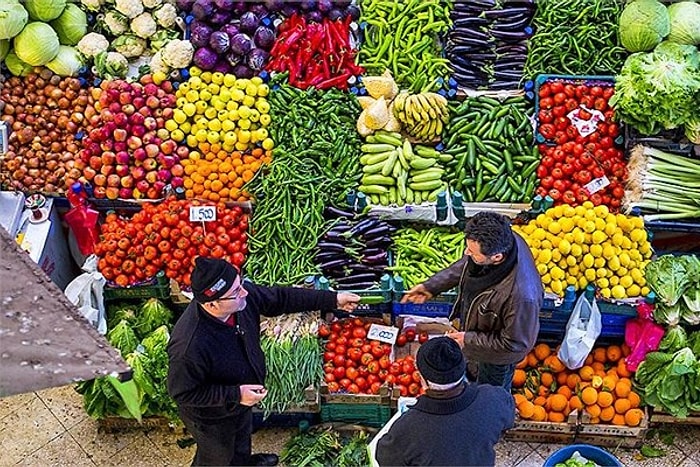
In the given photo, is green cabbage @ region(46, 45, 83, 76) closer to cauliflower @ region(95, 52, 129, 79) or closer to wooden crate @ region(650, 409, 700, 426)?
cauliflower @ region(95, 52, 129, 79)

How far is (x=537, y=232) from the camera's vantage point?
459 cm

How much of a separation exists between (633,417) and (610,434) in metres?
A: 0.17

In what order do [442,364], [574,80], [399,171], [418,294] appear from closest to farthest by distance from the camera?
[442,364] → [418,294] → [399,171] → [574,80]

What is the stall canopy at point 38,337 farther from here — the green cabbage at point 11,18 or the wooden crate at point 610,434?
the green cabbage at point 11,18

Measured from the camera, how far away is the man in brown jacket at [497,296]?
11.8 ft

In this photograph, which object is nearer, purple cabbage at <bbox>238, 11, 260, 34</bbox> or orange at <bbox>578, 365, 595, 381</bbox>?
orange at <bbox>578, 365, 595, 381</bbox>

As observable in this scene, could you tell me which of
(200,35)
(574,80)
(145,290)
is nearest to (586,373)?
(574,80)

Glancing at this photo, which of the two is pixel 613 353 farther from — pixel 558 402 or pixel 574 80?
pixel 574 80

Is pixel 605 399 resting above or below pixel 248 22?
below

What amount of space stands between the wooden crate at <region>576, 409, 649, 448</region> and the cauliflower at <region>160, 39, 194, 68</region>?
3376 millimetres

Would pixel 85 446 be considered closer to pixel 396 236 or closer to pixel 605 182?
pixel 396 236

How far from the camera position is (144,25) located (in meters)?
5.69

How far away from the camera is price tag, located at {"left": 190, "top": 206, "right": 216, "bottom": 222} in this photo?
4.90 m

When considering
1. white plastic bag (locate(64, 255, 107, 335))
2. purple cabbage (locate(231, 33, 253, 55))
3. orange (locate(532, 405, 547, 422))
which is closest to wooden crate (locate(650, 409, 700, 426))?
orange (locate(532, 405, 547, 422))
